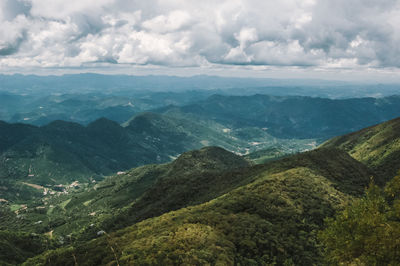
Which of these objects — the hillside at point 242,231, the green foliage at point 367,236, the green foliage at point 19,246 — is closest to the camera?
the green foliage at point 367,236

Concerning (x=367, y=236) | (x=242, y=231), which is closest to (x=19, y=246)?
(x=242, y=231)

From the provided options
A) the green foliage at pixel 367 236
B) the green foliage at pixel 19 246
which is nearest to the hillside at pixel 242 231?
the green foliage at pixel 367 236

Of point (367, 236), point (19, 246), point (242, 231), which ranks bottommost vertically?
point (19, 246)

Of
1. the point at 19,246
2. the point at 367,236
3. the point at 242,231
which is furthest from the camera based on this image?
the point at 19,246

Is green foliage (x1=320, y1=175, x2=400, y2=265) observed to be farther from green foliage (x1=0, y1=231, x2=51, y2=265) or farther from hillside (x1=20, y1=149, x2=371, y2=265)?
green foliage (x1=0, y1=231, x2=51, y2=265)

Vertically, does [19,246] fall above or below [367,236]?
below

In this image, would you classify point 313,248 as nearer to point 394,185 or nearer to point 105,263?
point 394,185

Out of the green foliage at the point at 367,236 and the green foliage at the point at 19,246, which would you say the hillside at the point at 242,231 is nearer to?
the green foliage at the point at 367,236

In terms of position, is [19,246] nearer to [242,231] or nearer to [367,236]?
[242,231]
